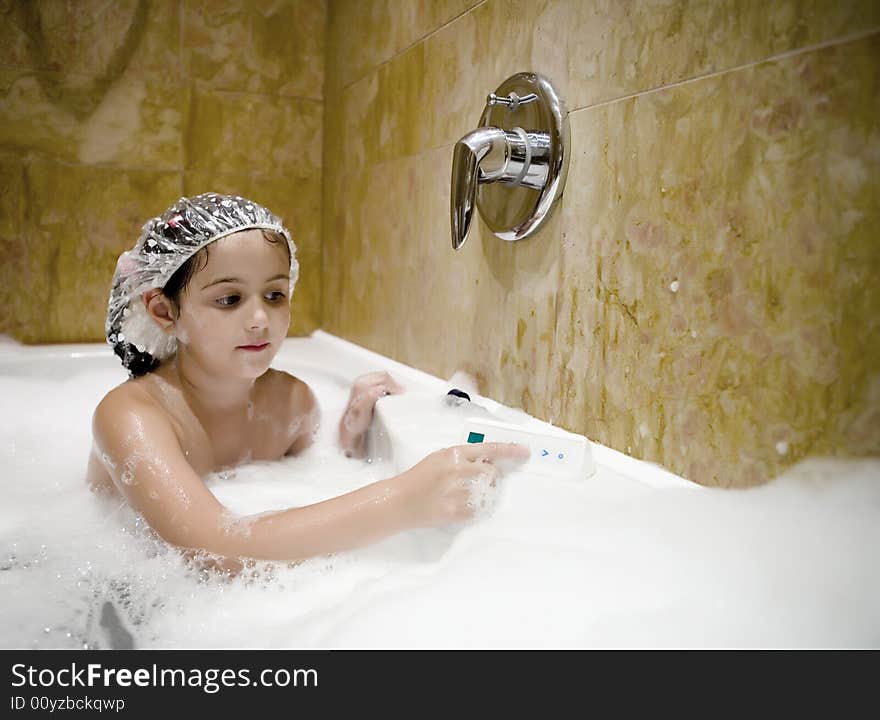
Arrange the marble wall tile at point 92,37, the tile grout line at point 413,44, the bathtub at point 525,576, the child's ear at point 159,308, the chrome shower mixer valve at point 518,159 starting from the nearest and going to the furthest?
the bathtub at point 525,576
the chrome shower mixer valve at point 518,159
the child's ear at point 159,308
the tile grout line at point 413,44
the marble wall tile at point 92,37

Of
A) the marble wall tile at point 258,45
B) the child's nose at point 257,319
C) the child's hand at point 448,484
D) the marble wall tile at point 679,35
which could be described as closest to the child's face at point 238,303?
the child's nose at point 257,319

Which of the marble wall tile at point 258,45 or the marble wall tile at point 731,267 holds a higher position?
A: the marble wall tile at point 258,45

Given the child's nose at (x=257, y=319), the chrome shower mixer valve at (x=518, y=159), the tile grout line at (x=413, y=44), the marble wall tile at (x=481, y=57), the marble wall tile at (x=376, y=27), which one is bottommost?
the child's nose at (x=257, y=319)

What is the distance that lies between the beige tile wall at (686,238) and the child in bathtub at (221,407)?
0.19 metres

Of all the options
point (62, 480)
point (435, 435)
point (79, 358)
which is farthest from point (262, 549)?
point (79, 358)

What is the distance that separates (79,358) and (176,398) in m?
0.81

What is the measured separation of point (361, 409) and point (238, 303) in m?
0.31

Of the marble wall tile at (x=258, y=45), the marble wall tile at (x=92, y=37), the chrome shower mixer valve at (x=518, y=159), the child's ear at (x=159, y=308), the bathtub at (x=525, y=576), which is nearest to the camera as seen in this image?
the bathtub at (x=525, y=576)

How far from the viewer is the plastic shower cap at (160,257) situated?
1.10m

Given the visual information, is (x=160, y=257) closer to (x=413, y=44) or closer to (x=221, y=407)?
(x=221, y=407)

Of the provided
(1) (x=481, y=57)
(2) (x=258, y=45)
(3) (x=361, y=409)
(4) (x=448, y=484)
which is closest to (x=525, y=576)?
(4) (x=448, y=484)

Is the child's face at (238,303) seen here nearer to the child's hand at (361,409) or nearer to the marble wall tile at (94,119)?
the child's hand at (361,409)
